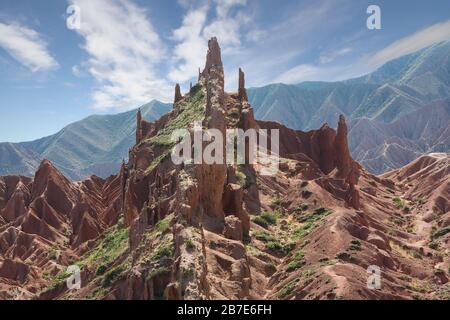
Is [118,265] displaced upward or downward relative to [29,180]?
downward

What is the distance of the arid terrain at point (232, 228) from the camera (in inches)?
1832

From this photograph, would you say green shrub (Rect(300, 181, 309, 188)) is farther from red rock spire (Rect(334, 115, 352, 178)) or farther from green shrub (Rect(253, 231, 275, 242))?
red rock spire (Rect(334, 115, 352, 178))

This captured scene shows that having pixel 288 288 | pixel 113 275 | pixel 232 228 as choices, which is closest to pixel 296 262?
pixel 288 288

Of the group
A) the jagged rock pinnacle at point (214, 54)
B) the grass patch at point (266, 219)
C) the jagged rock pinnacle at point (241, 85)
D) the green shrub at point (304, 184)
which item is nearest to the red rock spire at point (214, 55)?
the jagged rock pinnacle at point (214, 54)

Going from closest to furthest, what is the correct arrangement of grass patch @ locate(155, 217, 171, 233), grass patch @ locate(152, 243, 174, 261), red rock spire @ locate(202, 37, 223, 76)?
grass patch @ locate(152, 243, 174, 261) < grass patch @ locate(155, 217, 171, 233) < red rock spire @ locate(202, 37, 223, 76)

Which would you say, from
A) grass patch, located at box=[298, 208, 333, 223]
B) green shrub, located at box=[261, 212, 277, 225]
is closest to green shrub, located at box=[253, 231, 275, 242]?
green shrub, located at box=[261, 212, 277, 225]

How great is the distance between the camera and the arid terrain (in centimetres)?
4653

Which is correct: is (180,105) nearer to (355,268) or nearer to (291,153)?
(291,153)

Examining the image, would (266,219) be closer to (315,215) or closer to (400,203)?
(315,215)

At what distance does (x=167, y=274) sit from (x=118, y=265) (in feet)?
53.1

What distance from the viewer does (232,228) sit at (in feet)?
181

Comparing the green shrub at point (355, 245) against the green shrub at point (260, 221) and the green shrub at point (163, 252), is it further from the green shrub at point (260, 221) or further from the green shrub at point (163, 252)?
the green shrub at point (163, 252)

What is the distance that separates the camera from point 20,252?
10394 centimetres

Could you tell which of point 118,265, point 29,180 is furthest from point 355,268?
point 29,180
